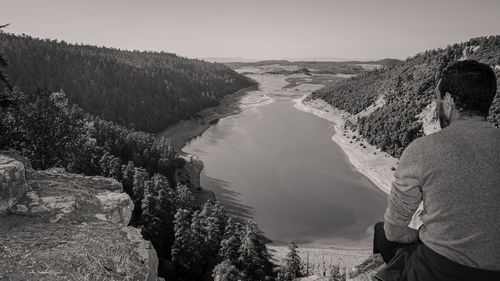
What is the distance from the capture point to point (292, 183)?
251 ft

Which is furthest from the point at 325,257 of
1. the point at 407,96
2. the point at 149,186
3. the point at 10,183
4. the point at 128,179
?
the point at 407,96

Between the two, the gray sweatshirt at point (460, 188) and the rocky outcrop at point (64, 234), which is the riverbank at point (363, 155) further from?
the gray sweatshirt at point (460, 188)

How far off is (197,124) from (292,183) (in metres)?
70.0

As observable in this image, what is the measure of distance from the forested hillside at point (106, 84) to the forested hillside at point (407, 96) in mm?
67242

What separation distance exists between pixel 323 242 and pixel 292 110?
110667 millimetres

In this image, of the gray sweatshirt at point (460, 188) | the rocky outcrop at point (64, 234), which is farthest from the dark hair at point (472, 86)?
the rocky outcrop at point (64, 234)

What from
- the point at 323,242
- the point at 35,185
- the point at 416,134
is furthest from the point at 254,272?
the point at 416,134

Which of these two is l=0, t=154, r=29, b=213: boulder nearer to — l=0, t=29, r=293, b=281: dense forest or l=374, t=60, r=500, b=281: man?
l=0, t=29, r=293, b=281: dense forest

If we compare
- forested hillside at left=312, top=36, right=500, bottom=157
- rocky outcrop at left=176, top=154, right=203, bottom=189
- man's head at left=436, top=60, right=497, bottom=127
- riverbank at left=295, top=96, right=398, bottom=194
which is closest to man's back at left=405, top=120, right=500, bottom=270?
man's head at left=436, top=60, right=497, bottom=127

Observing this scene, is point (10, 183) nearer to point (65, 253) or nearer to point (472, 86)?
point (65, 253)

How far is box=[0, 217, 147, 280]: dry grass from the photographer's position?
9.16 meters

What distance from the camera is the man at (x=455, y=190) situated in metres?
3.86

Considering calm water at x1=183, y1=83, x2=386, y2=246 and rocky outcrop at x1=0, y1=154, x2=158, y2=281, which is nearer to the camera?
rocky outcrop at x1=0, y1=154, x2=158, y2=281

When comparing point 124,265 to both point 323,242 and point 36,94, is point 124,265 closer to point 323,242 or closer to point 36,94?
point 36,94
